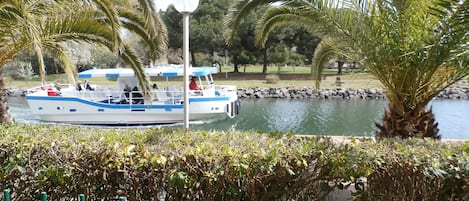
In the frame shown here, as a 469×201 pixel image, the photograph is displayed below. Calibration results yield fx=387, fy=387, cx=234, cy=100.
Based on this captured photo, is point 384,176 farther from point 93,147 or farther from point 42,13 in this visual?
point 42,13

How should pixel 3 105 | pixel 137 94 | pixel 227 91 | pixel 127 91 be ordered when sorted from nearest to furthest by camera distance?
pixel 3 105 < pixel 127 91 < pixel 137 94 < pixel 227 91

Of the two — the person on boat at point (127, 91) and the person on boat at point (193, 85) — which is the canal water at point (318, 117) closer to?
the person on boat at point (193, 85)

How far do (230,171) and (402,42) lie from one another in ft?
10.7

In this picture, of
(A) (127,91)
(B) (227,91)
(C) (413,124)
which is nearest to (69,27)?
(C) (413,124)

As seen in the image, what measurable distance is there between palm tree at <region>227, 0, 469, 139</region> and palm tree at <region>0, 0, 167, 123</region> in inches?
69.7

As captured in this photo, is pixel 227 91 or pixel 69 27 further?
pixel 227 91

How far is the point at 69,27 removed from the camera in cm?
659

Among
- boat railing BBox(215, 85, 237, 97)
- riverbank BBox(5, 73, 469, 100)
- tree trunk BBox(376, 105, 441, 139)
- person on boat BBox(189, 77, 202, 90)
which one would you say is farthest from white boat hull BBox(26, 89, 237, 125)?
riverbank BBox(5, 73, 469, 100)

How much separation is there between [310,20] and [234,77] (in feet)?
109

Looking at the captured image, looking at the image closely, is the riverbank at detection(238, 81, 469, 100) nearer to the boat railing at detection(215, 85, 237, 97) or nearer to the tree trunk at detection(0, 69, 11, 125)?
the boat railing at detection(215, 85, 237, 97)

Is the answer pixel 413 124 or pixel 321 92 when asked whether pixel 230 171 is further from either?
pixel 321 92

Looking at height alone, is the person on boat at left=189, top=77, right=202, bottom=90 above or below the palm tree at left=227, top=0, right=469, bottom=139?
below

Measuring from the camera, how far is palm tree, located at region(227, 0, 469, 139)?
4.81m

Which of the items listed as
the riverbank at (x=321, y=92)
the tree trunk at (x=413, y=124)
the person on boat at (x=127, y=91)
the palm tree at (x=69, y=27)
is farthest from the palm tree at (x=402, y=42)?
the riverbank at (x=321, y=92)
